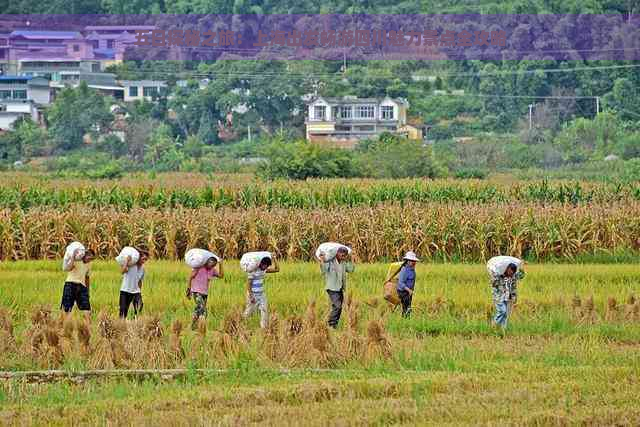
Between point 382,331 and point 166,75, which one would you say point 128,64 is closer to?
point 166,75

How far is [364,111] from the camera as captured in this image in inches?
3465

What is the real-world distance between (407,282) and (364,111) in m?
69.5

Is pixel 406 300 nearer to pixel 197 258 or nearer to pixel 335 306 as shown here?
pixel 335 306

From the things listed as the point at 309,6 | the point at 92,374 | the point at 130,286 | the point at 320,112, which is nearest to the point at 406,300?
the point at 130,286

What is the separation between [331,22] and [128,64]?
727 inches

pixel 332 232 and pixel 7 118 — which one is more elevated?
pixel 332 232

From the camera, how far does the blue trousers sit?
17750mm

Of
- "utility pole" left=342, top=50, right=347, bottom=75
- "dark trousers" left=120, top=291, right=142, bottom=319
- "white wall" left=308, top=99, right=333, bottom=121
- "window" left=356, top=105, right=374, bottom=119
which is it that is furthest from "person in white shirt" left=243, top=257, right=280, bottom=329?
"utility pole" left=342, top=50, right=347, bottom=75

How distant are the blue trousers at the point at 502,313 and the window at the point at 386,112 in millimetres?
71211

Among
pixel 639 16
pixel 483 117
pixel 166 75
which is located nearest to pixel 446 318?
pixel 483 117

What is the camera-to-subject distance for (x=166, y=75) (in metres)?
106

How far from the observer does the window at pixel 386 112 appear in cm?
8878

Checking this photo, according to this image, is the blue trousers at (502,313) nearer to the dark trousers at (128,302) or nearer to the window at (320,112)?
the dark trousers at (128,302)

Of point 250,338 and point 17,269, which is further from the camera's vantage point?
point 17,269
